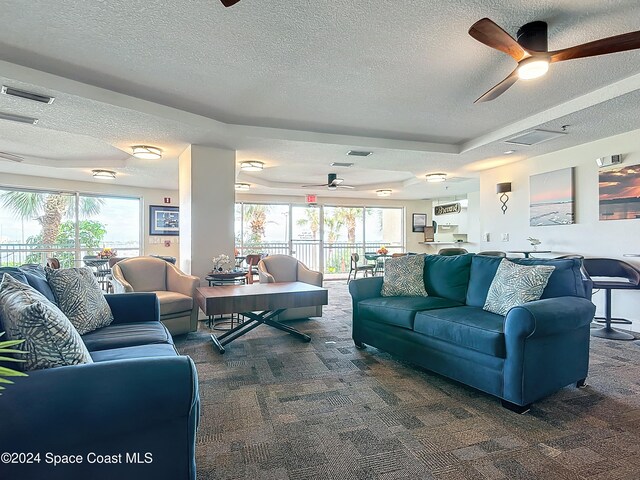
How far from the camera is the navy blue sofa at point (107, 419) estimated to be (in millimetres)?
1130

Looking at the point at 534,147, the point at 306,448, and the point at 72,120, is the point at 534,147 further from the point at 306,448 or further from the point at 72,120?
the point at 72,120

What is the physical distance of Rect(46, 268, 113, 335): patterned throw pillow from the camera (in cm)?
222

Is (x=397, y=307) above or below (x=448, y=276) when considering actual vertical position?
below

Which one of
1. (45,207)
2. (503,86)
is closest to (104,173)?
(45,207)

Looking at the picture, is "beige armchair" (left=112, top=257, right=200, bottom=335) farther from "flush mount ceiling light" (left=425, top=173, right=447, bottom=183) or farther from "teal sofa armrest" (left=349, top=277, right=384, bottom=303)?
"flush mount ceiling light" (left=425, top=173, right=447, bottom=183)

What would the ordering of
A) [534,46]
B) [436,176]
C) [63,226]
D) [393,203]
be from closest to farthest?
[534,46], [436,176], [63,226], [393,203]

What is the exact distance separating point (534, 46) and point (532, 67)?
13 centimetres

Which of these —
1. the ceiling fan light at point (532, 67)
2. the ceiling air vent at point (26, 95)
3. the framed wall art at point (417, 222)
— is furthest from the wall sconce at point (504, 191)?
the ceiling air vent at point (26, 95)

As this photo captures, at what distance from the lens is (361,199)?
10.1 metres

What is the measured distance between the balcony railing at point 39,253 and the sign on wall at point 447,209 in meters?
8.41

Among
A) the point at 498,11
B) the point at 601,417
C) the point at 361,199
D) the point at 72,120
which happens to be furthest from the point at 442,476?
the point at 361,199

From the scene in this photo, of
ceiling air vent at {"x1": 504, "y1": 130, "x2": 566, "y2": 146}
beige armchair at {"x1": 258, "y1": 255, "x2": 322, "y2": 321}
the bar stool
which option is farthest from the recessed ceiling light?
the bar stool

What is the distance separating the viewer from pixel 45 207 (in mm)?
7031

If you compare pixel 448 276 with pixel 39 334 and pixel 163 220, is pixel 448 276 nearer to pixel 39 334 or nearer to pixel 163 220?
pixel 39 334
